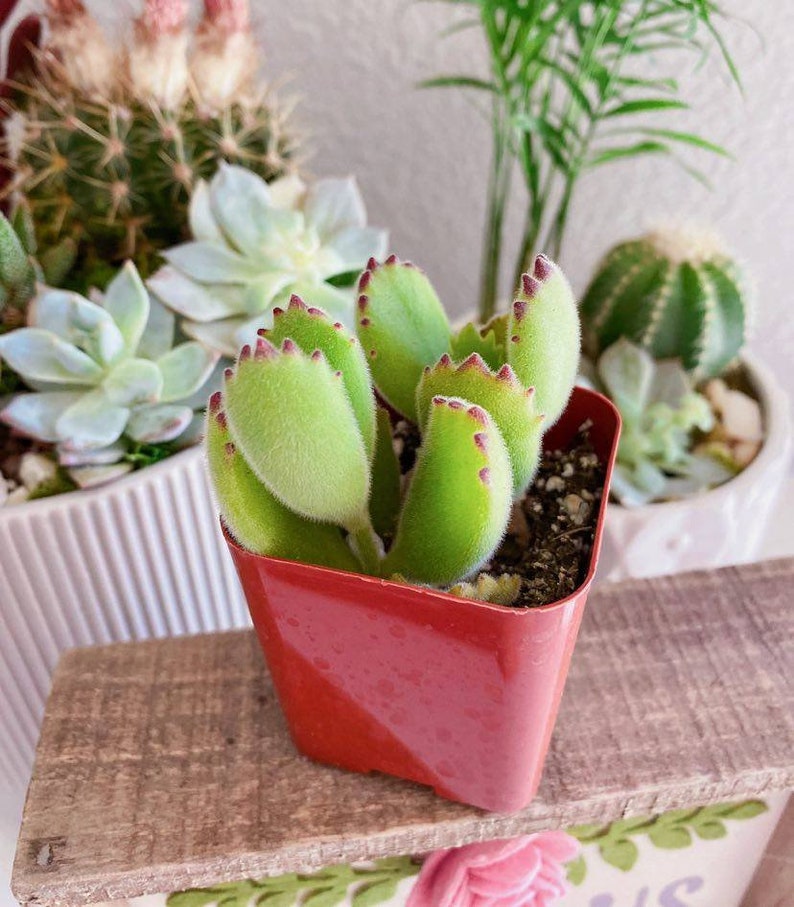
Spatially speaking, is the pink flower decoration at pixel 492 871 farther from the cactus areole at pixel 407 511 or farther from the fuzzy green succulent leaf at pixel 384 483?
the fuzzy green succulent leaf at pixel 384 483

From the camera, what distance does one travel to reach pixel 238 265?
0.50 metres

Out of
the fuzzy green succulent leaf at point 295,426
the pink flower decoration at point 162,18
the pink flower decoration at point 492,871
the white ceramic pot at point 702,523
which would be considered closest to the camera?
the fuzzy green succulent leaf at point 295,426

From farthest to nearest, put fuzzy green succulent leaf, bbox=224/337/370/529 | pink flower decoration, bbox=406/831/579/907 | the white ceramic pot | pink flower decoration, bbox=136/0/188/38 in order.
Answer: the white ceramic pot < pink flower decoration, bbox=136/0/188/38 < pink flower decoration, bbox=406/831/579/907 < fuzzy green succulent leaf, bbox=224/337/370/529

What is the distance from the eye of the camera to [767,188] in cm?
71

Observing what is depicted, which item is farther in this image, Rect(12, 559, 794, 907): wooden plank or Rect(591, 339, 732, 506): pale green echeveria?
Rect(591, 339, 732, 506): pale green echeveria

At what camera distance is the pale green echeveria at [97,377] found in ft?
1.50

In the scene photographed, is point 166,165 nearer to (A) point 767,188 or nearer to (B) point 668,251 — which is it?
(B) point 668,251

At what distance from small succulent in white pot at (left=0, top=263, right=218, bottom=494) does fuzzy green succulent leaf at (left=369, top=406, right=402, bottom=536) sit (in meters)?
0.17

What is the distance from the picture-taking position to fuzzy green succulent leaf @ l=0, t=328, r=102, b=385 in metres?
0.45

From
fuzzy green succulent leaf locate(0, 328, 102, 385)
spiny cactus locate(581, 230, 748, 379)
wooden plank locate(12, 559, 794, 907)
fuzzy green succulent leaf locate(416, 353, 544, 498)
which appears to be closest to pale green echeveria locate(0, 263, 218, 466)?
fuzzy green succulent leaf locate(0, 328, 102, 385)

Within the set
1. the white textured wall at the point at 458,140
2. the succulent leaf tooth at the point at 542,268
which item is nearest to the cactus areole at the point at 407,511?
the succulent leaf tooth at the point at 542,268

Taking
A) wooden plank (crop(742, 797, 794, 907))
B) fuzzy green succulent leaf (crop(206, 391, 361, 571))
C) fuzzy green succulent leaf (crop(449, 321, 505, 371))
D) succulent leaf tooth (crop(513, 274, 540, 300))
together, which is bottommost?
wooden plank (crop(742, 797, 794, 907))

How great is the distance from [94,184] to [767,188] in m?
0.52

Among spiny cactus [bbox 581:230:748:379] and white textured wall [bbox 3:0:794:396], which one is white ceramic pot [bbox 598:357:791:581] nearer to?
spiny cactus [bbox 581:230:748:379]
